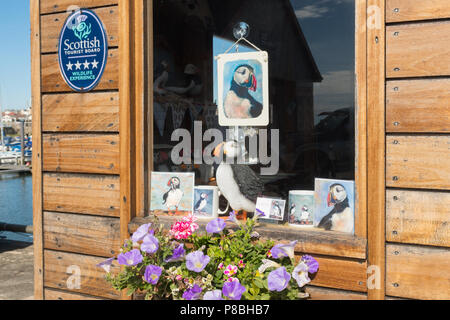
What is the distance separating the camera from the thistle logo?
2.69 metres

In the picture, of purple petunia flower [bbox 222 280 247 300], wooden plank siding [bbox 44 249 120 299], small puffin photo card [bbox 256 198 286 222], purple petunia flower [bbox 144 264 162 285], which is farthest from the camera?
wooden plank siding [bbox 44 249 120 299]

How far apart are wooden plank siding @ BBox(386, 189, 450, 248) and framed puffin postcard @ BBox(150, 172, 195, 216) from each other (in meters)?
1.10

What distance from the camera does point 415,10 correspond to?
195 centimetres

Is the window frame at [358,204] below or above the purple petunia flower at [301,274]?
above

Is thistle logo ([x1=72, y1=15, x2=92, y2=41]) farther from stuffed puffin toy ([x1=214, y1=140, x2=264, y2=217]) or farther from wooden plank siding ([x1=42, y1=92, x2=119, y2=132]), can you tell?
stuffed puffin toy ([x1=214, y1=140, x2=264, y2=217])

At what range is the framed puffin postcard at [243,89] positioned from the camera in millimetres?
2432

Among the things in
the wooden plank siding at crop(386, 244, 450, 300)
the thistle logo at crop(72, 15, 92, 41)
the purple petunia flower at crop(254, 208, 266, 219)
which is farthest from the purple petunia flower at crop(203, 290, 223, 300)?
the thistle logo at crop(72, 15, 92, 41)

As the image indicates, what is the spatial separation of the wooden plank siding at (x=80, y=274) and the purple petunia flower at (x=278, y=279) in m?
1.08

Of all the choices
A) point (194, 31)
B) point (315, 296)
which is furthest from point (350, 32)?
point (315, 296)

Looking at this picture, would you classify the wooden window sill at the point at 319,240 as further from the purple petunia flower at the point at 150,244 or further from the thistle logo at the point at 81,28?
the thistle logo at the point at 81,28

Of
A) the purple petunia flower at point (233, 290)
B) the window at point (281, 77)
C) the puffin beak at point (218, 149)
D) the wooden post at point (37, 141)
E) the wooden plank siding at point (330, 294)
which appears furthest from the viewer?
the wooden post at point (37, 141)

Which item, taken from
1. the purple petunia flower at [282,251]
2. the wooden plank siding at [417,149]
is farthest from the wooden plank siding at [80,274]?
the wooden plank siding at [417,149]

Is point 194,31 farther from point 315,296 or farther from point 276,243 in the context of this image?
point 315,296

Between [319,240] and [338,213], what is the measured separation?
0.16 m
